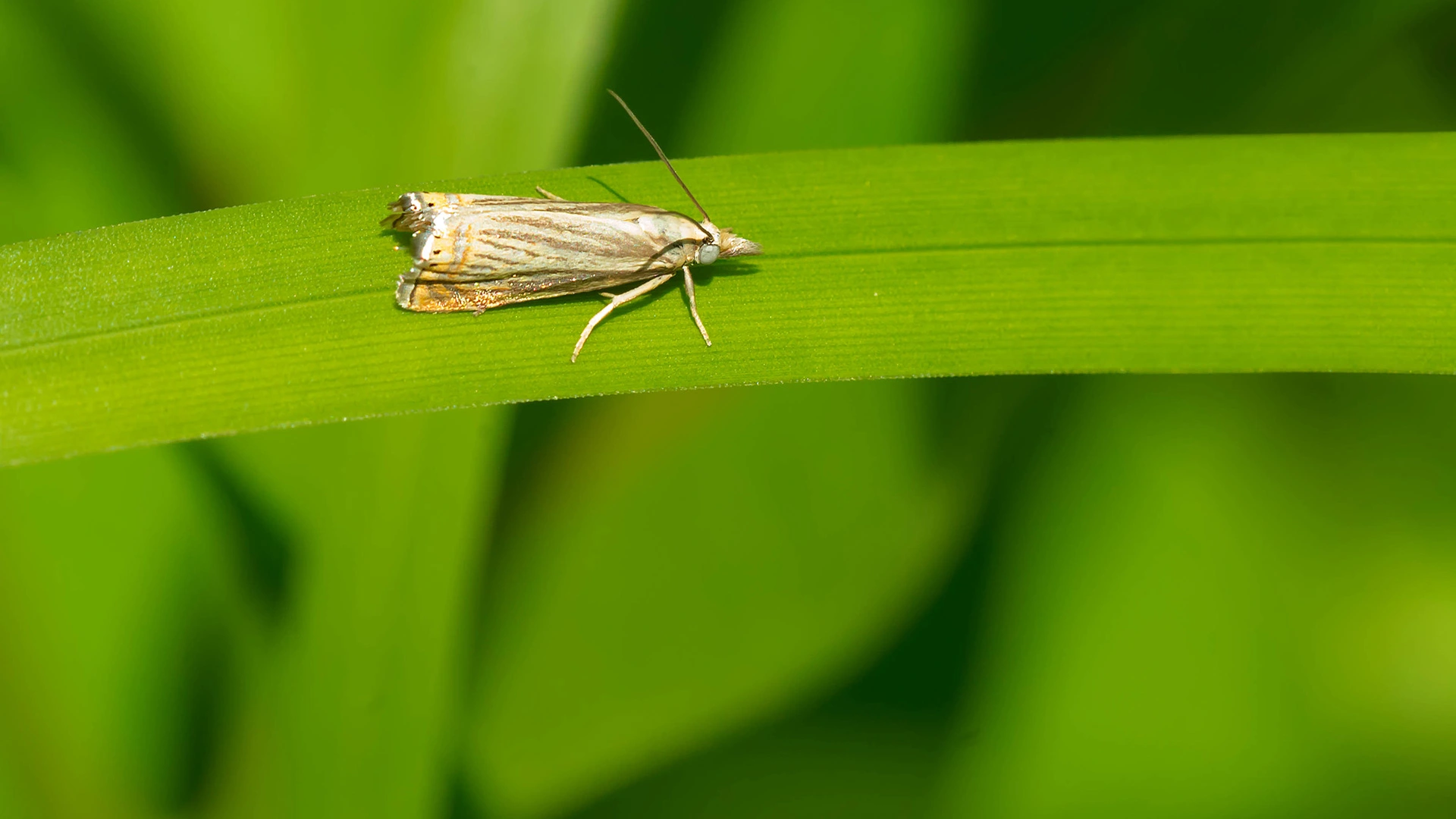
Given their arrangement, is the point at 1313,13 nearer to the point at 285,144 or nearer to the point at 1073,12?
the point at 1073,12

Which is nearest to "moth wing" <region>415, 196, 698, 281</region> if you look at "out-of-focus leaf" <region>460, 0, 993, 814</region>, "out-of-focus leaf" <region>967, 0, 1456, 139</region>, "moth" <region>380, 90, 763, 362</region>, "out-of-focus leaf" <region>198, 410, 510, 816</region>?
"moth" <region>380, 90, 763, 362</region>

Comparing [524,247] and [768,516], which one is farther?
[768,516]

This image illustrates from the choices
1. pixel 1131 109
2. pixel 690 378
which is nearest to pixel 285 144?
pixel 690 378

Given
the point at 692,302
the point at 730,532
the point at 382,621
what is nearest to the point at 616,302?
the point at 692,302

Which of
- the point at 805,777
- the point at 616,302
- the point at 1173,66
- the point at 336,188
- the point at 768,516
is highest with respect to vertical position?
A: the point at 1173,66

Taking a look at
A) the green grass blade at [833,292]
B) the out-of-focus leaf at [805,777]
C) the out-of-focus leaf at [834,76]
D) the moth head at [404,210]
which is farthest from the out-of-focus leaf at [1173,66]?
the out-of-focus leaf at [805,777]

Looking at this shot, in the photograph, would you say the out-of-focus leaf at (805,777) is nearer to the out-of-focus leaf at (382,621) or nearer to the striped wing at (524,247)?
the out-of-focus leaf at (382,621)

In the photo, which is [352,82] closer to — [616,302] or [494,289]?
[494,289]

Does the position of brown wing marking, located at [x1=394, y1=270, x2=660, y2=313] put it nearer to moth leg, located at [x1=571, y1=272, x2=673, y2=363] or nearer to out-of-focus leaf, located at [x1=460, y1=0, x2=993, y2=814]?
moth leg, located at [x1=571, y1=272, x2=673, y2=363]
